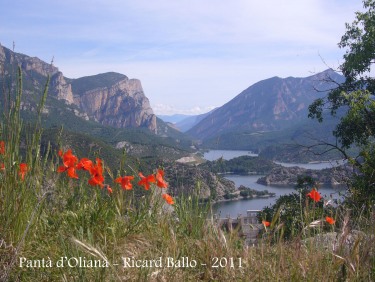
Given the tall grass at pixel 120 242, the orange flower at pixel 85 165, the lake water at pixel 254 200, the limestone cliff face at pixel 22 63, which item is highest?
the limestone cliff face at pixel 22 63

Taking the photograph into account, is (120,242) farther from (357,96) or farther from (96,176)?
(357,96)

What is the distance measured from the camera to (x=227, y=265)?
2.50m

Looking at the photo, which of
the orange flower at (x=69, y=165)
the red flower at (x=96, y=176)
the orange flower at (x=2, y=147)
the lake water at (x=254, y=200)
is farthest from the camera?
the lake water at (x=254, y=200)

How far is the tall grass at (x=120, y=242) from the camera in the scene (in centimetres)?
225

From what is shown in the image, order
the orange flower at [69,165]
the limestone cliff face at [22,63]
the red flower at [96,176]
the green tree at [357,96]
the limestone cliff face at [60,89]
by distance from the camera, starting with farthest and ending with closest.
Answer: the limestone cliff face at [60,89]
the green tree at [357,96]
the orange flower at [69,165]
the red flower at [96,176]
the limestone cliff face at [22,63]

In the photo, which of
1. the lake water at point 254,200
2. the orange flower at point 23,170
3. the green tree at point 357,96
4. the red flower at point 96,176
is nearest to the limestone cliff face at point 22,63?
the orange flower at point 23,170

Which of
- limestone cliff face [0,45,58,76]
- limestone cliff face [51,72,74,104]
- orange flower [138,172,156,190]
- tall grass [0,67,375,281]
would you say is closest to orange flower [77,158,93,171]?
tall grass [0,67,375,281]

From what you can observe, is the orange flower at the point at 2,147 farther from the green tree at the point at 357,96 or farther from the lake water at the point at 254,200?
the green tree at the point at 357,96

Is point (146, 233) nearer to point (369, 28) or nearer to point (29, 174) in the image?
point (29, 174)

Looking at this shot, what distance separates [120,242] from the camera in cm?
291

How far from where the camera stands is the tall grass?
2250 mm

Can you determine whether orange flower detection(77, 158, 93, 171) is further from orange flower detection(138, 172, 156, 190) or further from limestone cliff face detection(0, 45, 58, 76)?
limestone cliff face detection(0, 45, 58, 76)

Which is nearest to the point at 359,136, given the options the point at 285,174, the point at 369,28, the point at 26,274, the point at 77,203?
the point at 369,28

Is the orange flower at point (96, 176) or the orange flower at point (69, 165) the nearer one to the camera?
the orange flower at point (96, 176)
